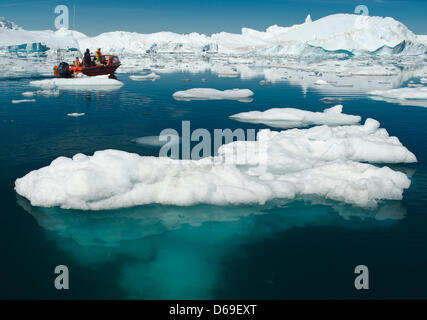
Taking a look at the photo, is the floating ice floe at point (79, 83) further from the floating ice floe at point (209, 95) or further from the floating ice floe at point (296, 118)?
the floating ice floe at point (296, 118)

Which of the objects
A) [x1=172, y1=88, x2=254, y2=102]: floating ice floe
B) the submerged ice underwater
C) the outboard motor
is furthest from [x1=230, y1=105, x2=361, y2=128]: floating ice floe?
the outboard motor

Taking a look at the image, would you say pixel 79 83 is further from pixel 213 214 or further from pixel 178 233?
pixel 178 233

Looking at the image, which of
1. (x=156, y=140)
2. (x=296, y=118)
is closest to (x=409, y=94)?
(x=296, y=118)

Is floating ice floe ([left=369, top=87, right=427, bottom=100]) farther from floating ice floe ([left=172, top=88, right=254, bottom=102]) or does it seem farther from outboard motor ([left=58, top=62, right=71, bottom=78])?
outboard motor ([left=58, top=62, right=71, bottom=78])

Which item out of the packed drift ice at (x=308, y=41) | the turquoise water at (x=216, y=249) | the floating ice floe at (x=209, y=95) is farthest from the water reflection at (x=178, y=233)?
the packed drift ice at (x=308, y=41)
